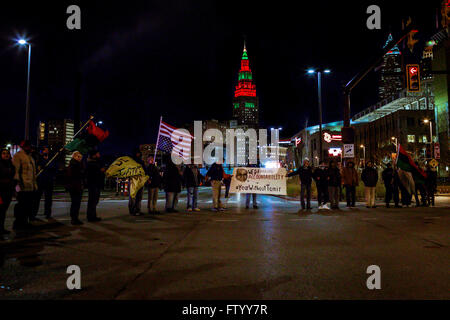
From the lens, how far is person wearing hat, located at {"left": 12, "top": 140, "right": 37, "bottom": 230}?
8367mm

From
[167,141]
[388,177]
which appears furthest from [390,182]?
[167,141]

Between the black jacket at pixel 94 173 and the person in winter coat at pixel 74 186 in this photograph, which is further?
the black jacket at pixel 94 173

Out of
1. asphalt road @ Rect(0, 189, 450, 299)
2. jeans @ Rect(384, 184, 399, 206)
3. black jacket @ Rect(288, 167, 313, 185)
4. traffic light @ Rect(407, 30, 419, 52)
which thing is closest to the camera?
asphalt road @ Rect(0, 189, 450, 299)

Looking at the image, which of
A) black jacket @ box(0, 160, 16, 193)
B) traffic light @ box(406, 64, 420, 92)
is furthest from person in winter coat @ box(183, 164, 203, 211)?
traffic light @ box(406, 64, 420, 92)

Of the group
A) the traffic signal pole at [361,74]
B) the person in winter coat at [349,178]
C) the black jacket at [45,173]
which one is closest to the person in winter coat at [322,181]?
the person in winter coat at [349,178]

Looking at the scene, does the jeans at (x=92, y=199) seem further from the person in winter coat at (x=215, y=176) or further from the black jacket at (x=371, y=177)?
the black jacket at (x=371, y=177)

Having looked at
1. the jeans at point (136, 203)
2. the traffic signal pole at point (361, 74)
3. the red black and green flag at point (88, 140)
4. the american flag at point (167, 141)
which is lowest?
the jeans at point (136, 203)

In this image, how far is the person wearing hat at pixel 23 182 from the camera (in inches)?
329

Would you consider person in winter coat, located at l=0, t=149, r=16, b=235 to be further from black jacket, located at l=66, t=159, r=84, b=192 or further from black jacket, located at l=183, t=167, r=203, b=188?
black jacket, located at l=183, t=167, r=203, b=188

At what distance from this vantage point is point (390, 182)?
14625 mm

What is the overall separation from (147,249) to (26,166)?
168 inches

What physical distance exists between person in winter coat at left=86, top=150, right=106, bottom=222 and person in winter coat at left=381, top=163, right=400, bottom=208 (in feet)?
36.0

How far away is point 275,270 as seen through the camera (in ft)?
15.6
